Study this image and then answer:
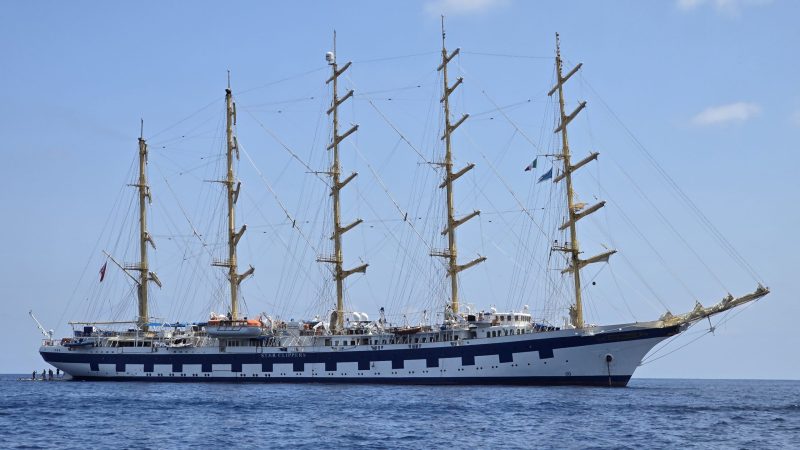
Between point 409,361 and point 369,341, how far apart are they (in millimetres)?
4351

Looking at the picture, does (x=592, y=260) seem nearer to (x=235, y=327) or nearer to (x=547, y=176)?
(x=547, y=176)

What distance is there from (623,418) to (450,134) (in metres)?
35.9

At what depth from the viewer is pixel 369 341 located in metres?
68.7

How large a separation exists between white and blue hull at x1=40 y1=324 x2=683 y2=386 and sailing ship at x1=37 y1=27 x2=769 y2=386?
8 cm

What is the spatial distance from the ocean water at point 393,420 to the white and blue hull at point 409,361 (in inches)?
96.9

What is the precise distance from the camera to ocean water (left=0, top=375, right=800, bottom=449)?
34.4 m

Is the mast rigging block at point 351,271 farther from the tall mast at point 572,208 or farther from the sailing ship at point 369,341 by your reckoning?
the tall mast at point 572,208

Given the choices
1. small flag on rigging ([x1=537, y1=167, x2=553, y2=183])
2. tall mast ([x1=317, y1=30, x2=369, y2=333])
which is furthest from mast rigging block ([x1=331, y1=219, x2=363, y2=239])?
small flag on rigging ([x1=537, y1=167, x2=553, y2=183])

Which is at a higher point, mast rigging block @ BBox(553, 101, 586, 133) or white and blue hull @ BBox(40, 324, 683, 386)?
mast rigging block @ BBox(553, 101, 586, 133)

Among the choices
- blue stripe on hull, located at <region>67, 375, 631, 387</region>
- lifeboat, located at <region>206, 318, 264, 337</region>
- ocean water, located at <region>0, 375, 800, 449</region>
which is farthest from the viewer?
lifeboat, located at <region>206, 318, 264, 337</region>

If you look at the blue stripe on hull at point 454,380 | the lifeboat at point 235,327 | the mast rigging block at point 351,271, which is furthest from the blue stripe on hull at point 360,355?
the mast rigging block at point 351,271

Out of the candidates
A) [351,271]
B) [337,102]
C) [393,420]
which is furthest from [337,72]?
[393,420]

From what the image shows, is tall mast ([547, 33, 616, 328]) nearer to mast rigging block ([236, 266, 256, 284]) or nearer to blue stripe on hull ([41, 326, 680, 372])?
blue stripe on hull ([41, 326, 680, 372])

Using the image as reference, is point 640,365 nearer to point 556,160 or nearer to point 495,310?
point 495,310
